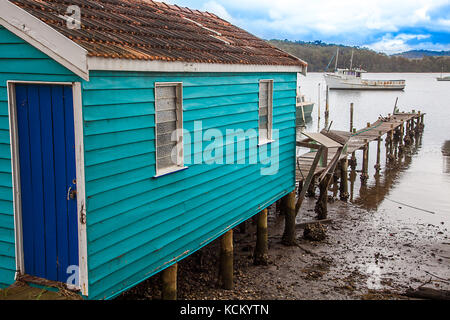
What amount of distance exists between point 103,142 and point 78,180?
562mm

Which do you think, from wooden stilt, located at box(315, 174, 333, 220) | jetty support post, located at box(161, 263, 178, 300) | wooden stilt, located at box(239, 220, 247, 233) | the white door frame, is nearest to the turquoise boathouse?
the white door frame

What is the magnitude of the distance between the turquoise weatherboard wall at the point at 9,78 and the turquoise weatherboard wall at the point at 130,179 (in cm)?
1

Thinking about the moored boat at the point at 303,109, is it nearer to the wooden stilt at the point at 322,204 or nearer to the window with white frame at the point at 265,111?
the wooden stilt at the point at 322,204

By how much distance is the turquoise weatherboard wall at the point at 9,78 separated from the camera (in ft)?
19.2

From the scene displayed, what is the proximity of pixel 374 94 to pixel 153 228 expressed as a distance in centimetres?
9210

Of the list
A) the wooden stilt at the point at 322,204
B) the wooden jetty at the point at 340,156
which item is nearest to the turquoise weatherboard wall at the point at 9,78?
the wooden jetty at the point at 340,156

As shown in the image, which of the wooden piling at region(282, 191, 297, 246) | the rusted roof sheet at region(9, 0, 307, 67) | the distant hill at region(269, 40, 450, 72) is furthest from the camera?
the distant hill at region(269, 40, 450, 72)

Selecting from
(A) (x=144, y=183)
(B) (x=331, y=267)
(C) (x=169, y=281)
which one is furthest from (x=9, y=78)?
(B) (x=331, y=267)

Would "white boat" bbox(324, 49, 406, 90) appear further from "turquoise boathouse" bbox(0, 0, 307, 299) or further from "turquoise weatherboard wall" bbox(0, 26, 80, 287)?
"turquoise weatherboard wall" bbox(0, 26, 80, 287)

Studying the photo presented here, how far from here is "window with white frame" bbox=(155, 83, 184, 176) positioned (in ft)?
24.1

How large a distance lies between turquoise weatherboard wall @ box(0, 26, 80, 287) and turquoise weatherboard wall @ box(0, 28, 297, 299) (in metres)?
0.01

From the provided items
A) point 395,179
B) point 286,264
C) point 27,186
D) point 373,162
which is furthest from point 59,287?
point 373,162

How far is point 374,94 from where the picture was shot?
9375 centimetres
